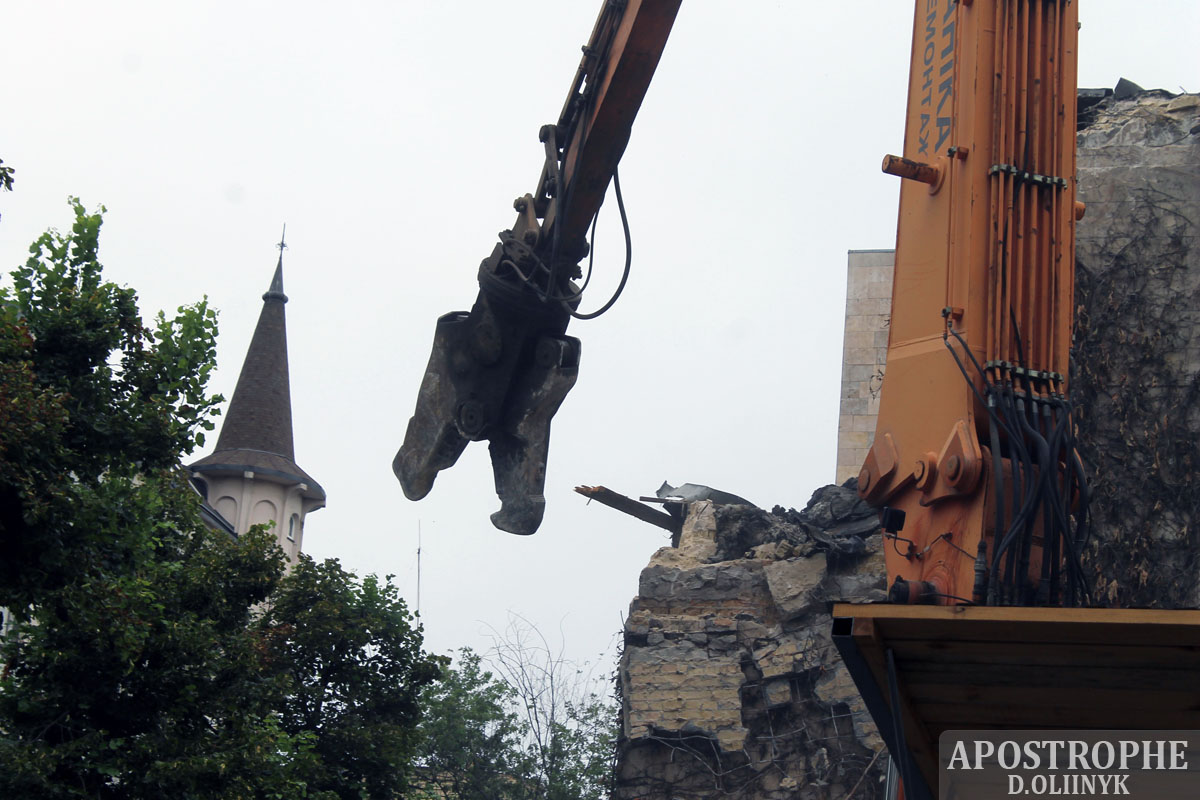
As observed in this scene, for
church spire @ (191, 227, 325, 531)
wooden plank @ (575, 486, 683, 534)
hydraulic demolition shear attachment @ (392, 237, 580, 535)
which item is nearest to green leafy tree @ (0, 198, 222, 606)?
hydraulic demolition shear attachment @ (392, 237, 580, 535)

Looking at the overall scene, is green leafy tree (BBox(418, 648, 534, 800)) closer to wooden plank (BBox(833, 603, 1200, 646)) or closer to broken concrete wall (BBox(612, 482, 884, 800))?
broken concrete wall (BBox(612, 482, 884, 800))

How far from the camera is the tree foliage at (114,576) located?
343 inches

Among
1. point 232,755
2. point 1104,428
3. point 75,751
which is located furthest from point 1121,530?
point 75,751

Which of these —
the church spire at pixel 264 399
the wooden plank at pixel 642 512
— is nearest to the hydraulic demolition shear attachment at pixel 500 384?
the wooden plank at pixel 642 512

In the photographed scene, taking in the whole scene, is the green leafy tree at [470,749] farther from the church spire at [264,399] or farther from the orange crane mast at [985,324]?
the orange crane mast at [985,324]

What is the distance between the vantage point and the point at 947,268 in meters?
6.92

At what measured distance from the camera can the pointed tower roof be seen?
121ft

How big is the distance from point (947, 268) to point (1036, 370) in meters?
0.71

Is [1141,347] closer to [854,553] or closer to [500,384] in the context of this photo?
[854,553]

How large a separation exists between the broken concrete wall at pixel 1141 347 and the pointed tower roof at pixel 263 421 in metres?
23.9

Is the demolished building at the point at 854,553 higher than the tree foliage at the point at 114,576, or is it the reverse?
the demolished building at the point at 854,553

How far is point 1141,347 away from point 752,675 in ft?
26.1

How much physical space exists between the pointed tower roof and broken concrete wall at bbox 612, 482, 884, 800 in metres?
16.5

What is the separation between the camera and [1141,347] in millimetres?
18797
